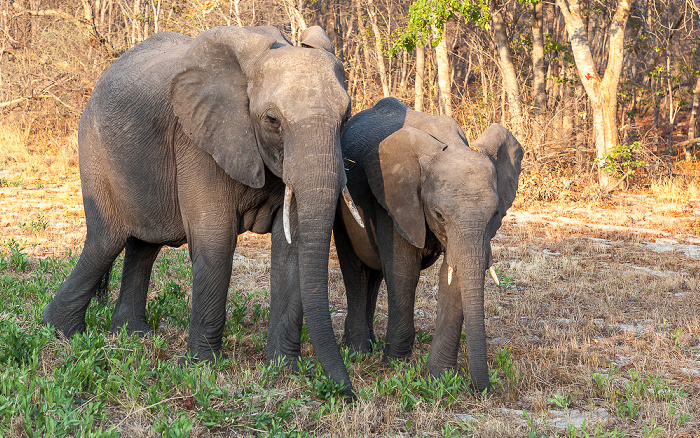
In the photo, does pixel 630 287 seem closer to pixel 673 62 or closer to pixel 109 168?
pixel 109 168

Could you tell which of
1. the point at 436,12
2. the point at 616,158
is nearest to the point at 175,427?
the point at 436,12

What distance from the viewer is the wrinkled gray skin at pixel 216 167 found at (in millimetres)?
4434

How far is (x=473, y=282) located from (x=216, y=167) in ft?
6.19

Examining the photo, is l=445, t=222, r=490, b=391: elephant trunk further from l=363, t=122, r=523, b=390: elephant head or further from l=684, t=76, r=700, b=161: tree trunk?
l=684, t=76, r=700, b=161: tree trunk

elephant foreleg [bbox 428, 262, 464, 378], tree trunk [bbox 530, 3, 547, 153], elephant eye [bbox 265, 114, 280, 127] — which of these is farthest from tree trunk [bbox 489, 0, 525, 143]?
elephant eye [bbox 265, 114, 280, 127]

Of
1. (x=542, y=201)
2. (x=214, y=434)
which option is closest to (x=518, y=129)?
(x=542, y=201)

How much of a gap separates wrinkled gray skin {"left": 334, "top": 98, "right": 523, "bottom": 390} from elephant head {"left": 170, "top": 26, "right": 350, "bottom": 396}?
688 mm

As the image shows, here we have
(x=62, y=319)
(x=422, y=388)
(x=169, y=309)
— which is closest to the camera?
(x=422, y=388)

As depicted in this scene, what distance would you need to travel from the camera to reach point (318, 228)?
4.37 metres

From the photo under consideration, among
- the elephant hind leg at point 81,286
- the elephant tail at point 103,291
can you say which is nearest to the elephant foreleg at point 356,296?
the elephant hind leg at point 81,286

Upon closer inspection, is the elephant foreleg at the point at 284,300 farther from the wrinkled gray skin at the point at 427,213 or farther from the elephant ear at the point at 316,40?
the elephant ear at the point at 316,40

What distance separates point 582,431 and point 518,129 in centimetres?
1042

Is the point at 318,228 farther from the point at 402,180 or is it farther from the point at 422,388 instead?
the point at 422,388

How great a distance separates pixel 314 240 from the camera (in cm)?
440
